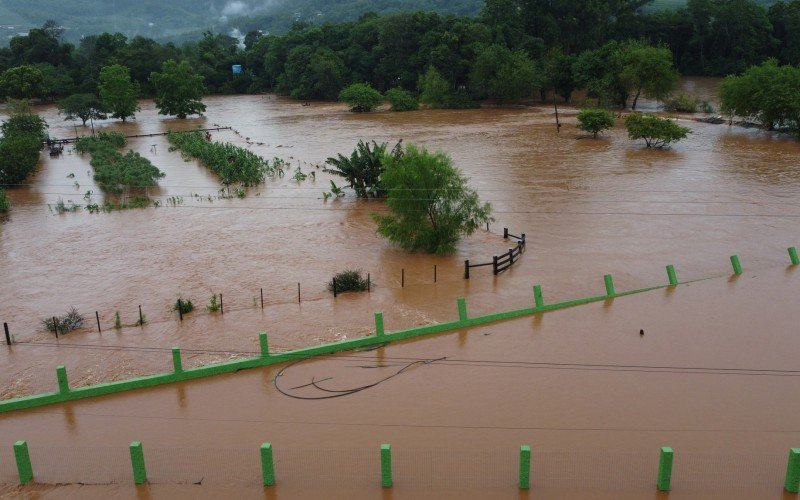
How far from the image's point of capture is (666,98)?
54062 millimetres

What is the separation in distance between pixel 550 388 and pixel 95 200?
82.6 ft

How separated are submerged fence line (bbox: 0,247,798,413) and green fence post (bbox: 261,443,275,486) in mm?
4162

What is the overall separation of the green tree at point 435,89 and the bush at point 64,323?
154ft

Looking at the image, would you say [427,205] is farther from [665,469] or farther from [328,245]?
[665,469]

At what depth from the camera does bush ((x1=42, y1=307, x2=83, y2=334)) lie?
1731 cm

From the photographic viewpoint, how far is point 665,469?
1076cm

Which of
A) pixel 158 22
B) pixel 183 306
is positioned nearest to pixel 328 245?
pixel 183 306

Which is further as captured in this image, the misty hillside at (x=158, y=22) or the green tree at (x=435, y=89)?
the misty hillside at (x=158, y=22)

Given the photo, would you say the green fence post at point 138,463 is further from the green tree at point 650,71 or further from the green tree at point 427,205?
the green tree at point 650,71

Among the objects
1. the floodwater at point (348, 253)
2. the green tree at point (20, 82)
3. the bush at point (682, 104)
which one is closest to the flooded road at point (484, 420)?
the floodwater at point (348, 253)

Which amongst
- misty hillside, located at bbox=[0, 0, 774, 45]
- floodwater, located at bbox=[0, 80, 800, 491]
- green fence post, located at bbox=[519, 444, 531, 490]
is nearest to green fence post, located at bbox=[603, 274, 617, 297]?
floodwater, located at bbox=[0, 80, 800, 491]

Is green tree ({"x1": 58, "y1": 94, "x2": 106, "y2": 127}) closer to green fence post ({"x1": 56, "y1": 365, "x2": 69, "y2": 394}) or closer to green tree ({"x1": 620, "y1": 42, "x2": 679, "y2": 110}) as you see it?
green tree ({"x1": 620, "y1": 42, "x2": 679, "y2": 110})

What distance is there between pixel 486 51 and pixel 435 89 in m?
5.58

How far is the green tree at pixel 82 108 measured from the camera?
184ft
